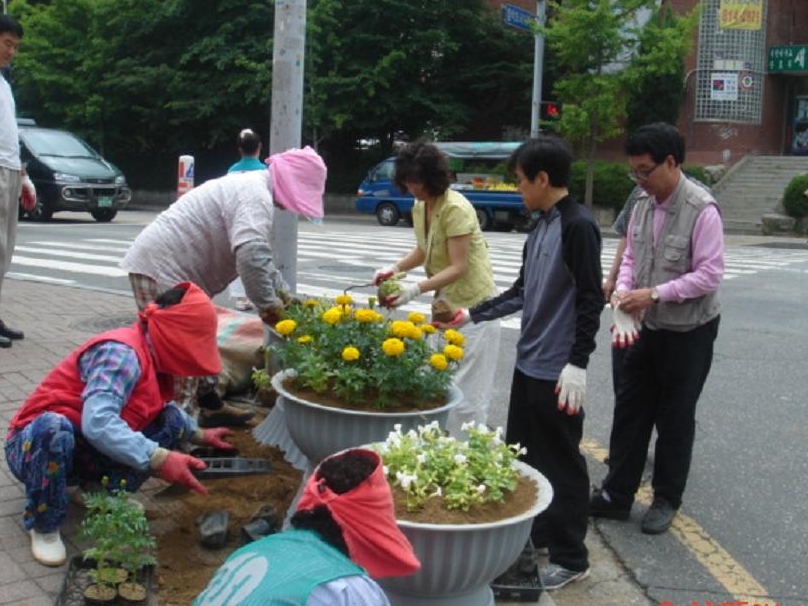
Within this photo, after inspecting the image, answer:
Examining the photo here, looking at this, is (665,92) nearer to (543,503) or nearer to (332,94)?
(332,94)

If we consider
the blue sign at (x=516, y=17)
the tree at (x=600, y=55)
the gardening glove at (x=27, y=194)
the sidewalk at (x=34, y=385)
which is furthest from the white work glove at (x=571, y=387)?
the tree at (x=600, y=55)

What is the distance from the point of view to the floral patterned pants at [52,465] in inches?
132

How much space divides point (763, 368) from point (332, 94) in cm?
2433

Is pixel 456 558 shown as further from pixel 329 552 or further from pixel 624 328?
pixel 624 328

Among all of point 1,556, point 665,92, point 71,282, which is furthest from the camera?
point 665,92

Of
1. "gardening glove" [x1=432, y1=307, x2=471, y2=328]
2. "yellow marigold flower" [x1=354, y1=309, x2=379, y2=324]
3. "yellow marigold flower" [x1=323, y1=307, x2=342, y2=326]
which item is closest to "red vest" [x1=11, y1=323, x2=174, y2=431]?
"yellow marigold flower" [x1=323, y1=307, x2=342, y2=326]

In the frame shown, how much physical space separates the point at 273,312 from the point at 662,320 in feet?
5.68

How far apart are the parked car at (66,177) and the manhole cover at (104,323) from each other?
11.9 meters

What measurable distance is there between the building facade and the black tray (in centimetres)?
2993

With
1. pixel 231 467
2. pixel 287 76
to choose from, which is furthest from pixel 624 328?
pixel 287 76

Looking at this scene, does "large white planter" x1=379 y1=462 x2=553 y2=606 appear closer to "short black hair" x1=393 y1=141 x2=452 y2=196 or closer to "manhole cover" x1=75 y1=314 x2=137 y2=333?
"short black hair" x1=393 y1=141 x2=452 y2=196

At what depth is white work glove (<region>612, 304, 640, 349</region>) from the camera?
3955 millimetres

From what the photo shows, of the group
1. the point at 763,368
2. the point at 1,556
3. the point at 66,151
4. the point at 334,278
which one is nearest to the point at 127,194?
the point at 66,151

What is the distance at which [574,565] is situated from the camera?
12.1 ft
